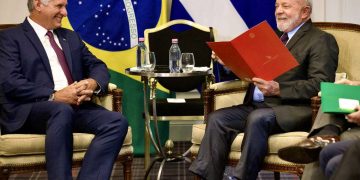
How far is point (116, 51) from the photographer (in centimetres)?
576

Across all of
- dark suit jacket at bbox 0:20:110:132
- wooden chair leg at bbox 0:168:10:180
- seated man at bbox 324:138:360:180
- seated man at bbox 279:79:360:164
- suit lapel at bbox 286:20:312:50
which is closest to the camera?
seated man at bbox 324:138:360:180

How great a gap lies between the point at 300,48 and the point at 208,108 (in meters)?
0.70

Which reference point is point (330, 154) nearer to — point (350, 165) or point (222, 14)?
point (350, 165)

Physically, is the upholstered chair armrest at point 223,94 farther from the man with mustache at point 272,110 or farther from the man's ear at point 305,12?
the man's ear at point 305,12

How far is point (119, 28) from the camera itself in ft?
18.9

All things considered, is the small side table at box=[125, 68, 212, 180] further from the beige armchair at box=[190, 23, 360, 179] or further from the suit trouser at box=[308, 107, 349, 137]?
the suit trouser at box=[308, 107, 349, 137]

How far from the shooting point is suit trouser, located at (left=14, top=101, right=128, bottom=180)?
3.80 meters

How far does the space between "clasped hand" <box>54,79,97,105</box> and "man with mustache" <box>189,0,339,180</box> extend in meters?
0.78

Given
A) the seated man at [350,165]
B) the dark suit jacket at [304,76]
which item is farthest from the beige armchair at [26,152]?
the seated man at [350,165]

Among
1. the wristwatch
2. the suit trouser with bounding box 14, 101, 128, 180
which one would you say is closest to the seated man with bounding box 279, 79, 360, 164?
the suit trouser with bounding box 14, 101, 128, 180

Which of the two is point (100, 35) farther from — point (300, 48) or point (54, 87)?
point (300, 48)

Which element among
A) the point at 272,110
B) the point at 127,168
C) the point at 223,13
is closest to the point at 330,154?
the point at 272,110

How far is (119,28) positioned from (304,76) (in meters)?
2.08

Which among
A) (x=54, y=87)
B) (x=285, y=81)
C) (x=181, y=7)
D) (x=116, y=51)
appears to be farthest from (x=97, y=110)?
(x=181, y=7)
